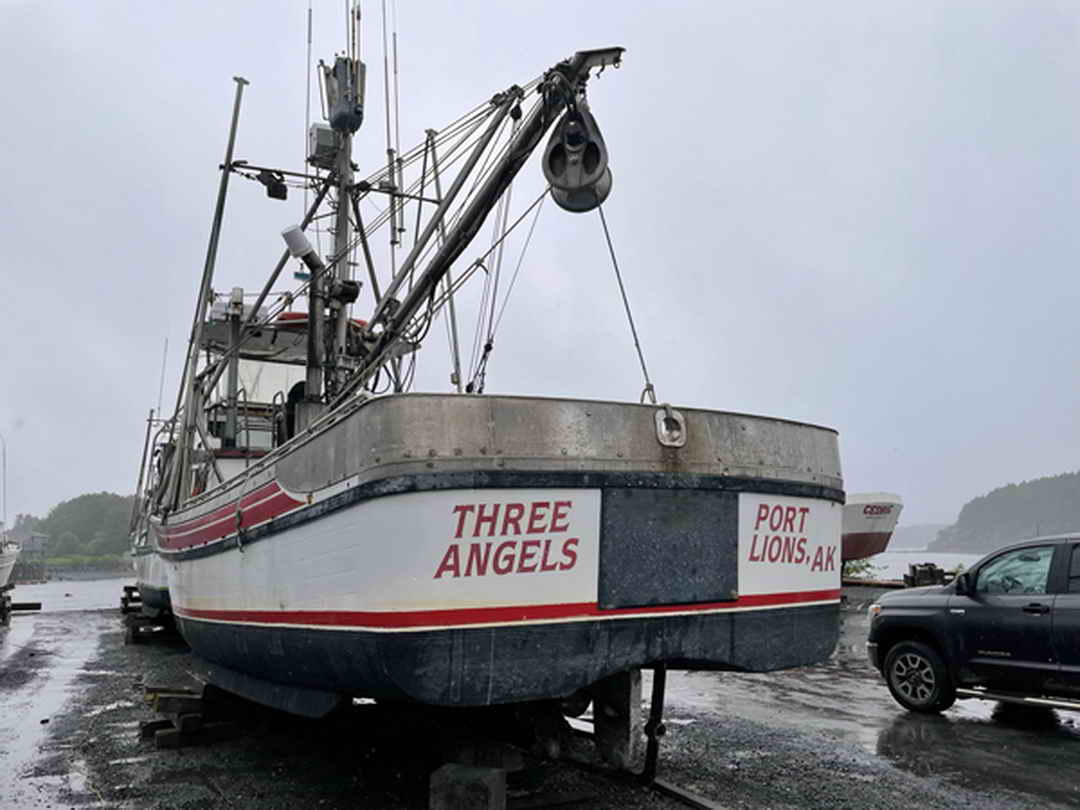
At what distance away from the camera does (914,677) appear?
829 centimetres

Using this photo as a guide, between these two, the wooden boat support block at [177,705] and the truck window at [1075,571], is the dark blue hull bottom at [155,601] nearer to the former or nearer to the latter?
the wooden boat support block at [177,705]

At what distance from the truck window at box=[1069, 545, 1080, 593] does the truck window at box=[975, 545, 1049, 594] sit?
0.19 meters

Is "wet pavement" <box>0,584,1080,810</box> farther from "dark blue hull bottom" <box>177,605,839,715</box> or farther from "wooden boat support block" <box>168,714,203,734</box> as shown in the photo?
"dark blue hull bottom" <box>177,605,839,715</box>

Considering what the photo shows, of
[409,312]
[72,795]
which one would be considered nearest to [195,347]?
[409,312]

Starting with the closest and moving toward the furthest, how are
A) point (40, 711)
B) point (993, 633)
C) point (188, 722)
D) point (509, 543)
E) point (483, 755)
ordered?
1. point (509, 543)
2. point (483, 755)
3. point (188, 722)
4. point (993, 633)
5. point (40, 711)

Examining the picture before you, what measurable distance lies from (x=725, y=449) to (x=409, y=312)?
414cm

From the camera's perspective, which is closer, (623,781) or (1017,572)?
(623,781)

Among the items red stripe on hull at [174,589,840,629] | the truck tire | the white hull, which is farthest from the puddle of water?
the truck tire

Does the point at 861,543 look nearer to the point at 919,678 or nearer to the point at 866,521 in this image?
the point at 866,521

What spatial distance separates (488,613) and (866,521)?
71.6 feet

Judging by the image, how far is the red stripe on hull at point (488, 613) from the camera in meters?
3.95

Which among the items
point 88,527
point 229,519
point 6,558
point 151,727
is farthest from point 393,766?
point 88,527

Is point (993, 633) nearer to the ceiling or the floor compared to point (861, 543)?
nearer to the floor

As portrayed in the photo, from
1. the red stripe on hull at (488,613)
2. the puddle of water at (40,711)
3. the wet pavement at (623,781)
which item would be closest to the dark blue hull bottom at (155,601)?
the puddle of water at (40,711)
